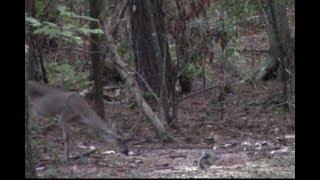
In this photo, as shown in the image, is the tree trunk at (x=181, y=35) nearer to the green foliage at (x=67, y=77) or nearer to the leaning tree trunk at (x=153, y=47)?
the leaning tree trunk at (x=153, y=47)

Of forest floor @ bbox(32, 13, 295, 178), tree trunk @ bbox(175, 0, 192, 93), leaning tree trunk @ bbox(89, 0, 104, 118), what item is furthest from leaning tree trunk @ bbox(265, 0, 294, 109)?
leaning tree trunk @ bbox(89, 0, 104, 118)

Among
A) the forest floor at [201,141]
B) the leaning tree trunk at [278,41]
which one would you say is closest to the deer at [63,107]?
the forest floor at [201,141]

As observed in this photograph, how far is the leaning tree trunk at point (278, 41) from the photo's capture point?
1192 centimetres

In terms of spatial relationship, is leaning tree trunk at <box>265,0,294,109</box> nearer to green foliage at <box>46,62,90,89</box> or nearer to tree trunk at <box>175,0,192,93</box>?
tree trunk at <box>175,0,192,93</box>

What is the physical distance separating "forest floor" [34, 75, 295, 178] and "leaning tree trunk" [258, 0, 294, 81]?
2.42 ft

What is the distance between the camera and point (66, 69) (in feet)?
32.9

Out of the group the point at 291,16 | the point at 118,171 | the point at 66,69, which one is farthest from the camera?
the point at 291,16

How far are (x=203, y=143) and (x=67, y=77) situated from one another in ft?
7.60

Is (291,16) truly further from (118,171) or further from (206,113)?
(118,171)

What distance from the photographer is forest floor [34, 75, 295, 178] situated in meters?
6.61

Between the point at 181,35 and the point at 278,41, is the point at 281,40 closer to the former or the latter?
the point at 278,41
